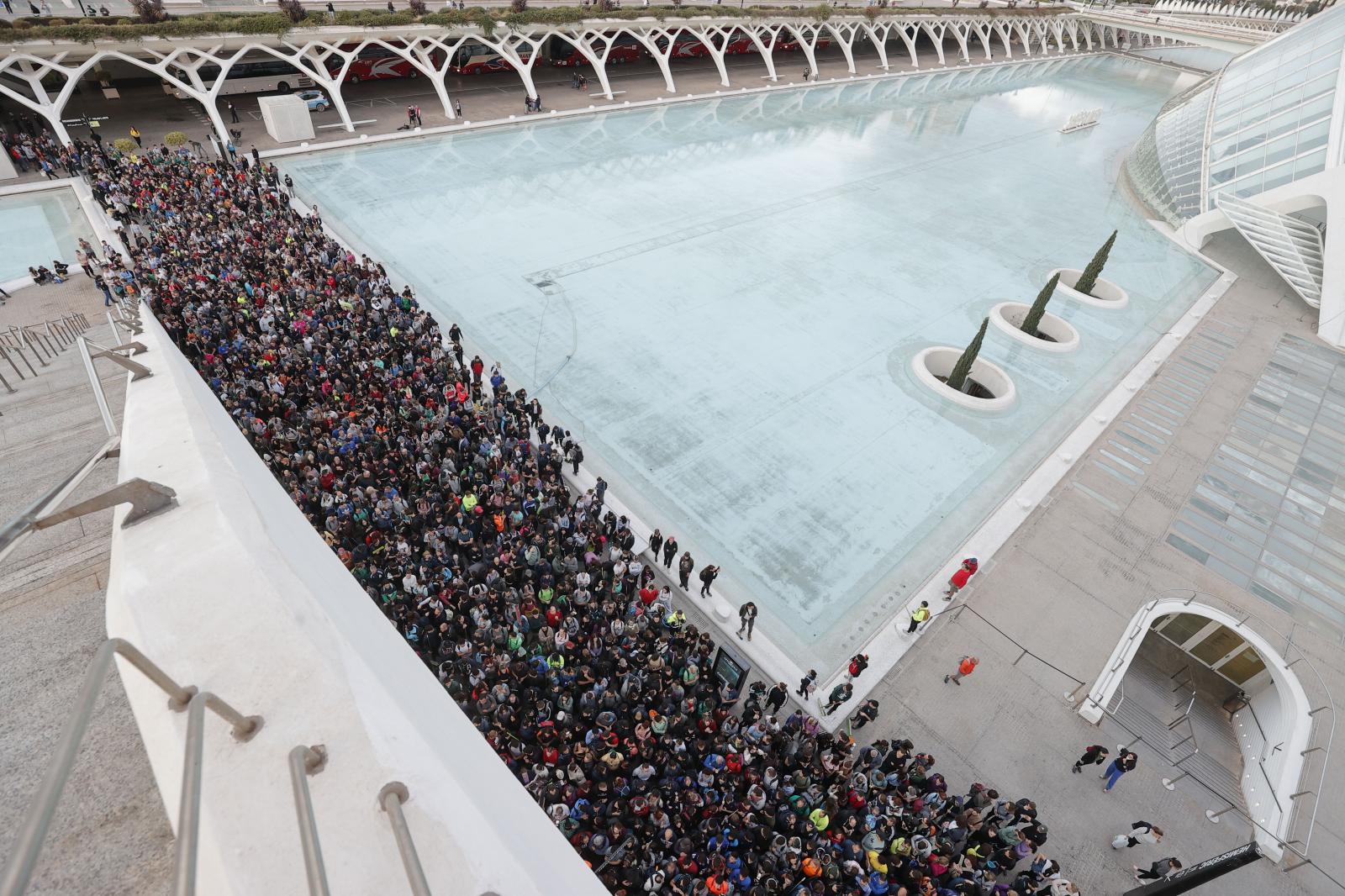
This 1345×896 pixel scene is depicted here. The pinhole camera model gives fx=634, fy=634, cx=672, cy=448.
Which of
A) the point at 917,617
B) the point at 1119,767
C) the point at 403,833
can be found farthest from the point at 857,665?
the point at 403,833

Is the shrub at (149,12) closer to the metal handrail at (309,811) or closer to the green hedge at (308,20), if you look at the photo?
the green hedge at (308,20)

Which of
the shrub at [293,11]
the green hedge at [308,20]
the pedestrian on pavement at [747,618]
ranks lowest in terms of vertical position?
the pedestrian on pavement at [747,618]

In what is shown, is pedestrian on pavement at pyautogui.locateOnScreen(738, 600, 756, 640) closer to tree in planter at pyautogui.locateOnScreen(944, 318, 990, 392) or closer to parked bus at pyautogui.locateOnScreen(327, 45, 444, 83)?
tree in planter at pyautogui.locateOnScreen(944, 318, 990, 392)

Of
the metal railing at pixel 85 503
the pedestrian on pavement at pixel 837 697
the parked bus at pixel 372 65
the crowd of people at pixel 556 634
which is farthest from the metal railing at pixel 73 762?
the parked bus at pixel 372 65

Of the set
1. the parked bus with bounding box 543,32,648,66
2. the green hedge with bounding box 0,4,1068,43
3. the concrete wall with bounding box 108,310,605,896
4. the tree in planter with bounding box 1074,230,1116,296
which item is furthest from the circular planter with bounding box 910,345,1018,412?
the parked bus with bounding box 543,32,648,66

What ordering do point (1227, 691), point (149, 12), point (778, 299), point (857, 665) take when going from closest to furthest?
point (857, 665)
point (1227, 691)
point (778, 299)
point (149, 12)

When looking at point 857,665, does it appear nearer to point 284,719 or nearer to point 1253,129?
point 284,719
